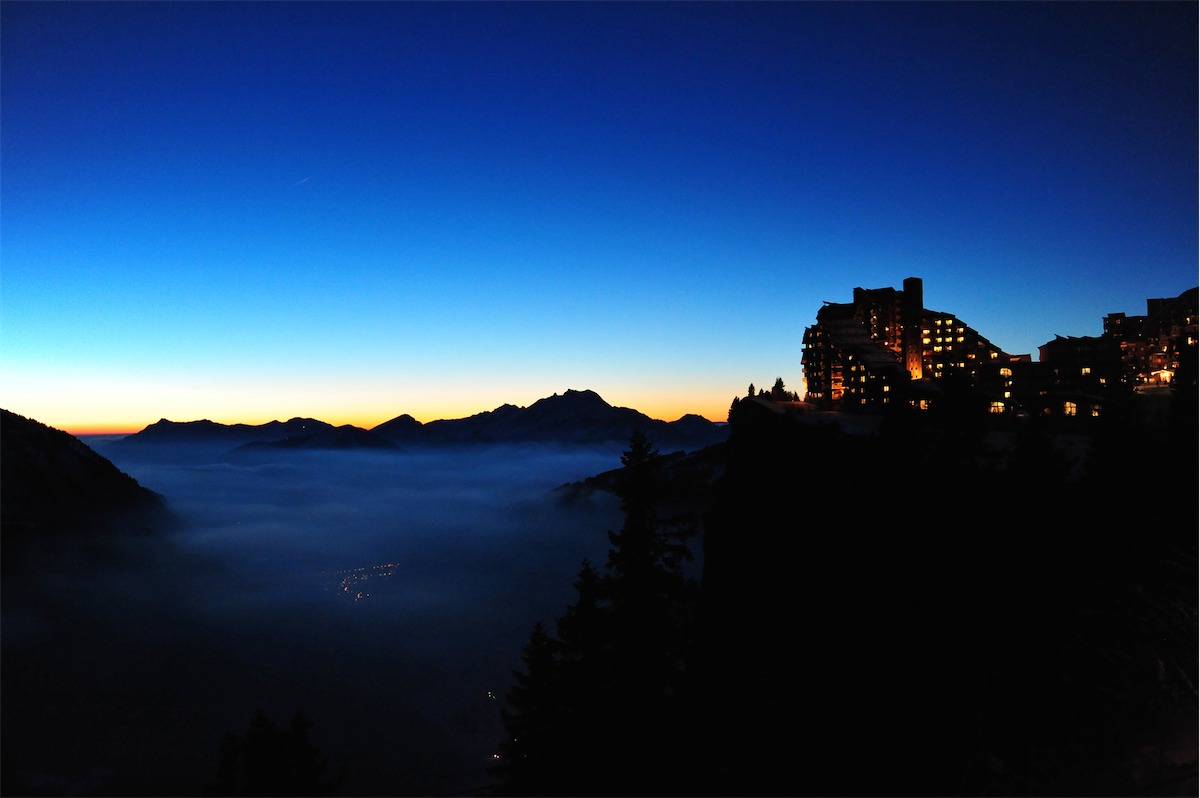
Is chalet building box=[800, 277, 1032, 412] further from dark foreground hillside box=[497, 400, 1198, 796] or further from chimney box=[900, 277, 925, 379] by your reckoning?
dark foreground hillside box=[497, 400, 1198, 796]

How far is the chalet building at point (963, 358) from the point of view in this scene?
225 ft

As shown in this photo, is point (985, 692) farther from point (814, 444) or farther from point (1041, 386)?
point (1041, 386)

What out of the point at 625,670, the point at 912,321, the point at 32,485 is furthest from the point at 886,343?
the point at 32,485

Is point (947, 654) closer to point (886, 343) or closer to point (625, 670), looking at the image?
point (625, 670)

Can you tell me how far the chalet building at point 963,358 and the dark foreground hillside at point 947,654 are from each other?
31.3 meters

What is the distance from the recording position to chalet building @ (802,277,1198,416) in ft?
225

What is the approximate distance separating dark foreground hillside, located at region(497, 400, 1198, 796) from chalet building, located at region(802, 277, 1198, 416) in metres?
31.3

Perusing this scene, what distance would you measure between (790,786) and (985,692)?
8350mm

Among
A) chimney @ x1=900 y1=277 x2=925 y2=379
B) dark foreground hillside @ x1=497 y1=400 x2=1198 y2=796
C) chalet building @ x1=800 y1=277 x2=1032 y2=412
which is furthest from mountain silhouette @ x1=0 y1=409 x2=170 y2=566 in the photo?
chimney @ x1=900 y1=277 x2=925 y2=379

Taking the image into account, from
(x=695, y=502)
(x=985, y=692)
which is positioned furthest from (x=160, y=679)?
(x=985, y=692)

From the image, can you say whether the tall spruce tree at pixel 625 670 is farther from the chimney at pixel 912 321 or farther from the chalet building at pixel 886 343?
the chimney at pixel 912 321

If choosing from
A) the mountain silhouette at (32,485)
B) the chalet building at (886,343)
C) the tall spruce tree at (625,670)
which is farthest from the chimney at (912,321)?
the mountain silhouette at (32,485)

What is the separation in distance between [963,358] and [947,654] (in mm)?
112054

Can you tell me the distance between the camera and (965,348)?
381ft
